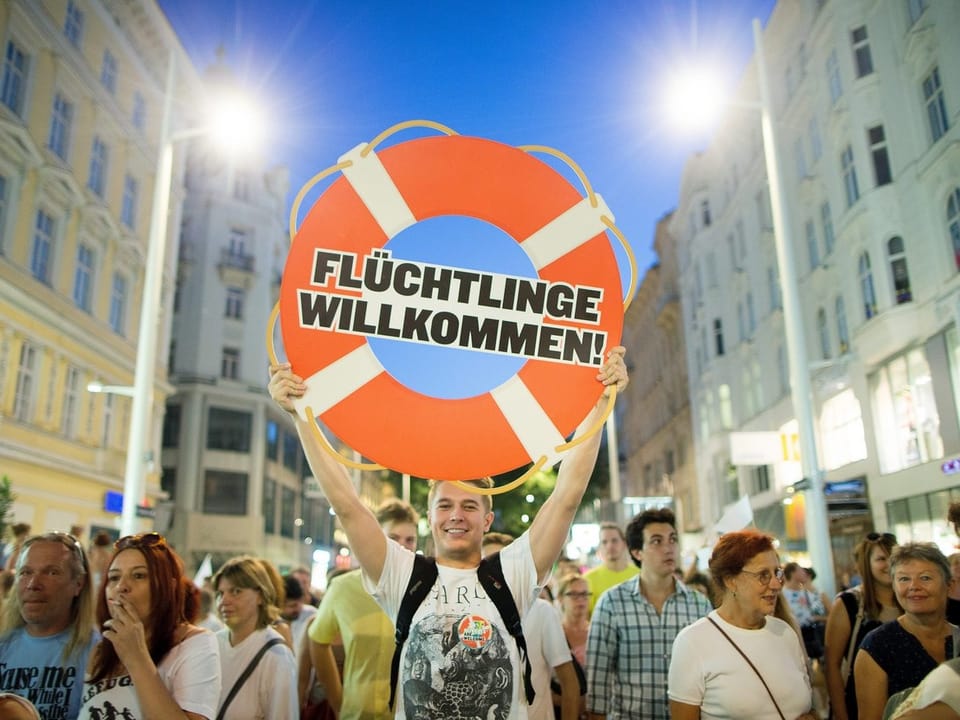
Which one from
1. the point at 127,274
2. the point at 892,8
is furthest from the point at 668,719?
the point at 127,274

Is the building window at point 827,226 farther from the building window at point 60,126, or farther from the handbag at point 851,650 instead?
the building window at point 60,126

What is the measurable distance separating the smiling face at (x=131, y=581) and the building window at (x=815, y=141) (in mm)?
19915

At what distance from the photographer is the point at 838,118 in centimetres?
1773

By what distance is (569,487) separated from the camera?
2.56m

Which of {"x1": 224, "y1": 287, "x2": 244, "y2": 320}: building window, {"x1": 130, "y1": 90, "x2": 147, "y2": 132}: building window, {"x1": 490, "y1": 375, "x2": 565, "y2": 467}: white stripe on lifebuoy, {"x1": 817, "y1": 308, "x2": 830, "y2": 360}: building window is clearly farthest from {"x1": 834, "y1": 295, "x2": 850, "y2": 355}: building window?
{"x1": 224, "y1": 287, "x2": 244, "y2": 320}: building window

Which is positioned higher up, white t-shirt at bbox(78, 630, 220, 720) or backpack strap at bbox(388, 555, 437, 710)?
backpack strap at bbox(388, 555, 437, 710)

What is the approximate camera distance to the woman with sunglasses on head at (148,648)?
2518 mm

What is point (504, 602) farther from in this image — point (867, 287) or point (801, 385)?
point (867, 287)

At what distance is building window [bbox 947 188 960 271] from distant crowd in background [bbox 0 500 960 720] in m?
10.5

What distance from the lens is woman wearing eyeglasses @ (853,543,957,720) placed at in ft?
11.1

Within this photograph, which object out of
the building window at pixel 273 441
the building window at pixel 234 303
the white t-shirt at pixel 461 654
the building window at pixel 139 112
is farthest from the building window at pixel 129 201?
the white t-shirt at pixel 461 654

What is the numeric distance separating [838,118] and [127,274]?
1914cm

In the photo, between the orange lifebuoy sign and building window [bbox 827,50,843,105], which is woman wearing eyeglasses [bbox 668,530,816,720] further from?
building window [bbox 827,50,843,105]

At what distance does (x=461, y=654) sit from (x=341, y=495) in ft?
1.98
